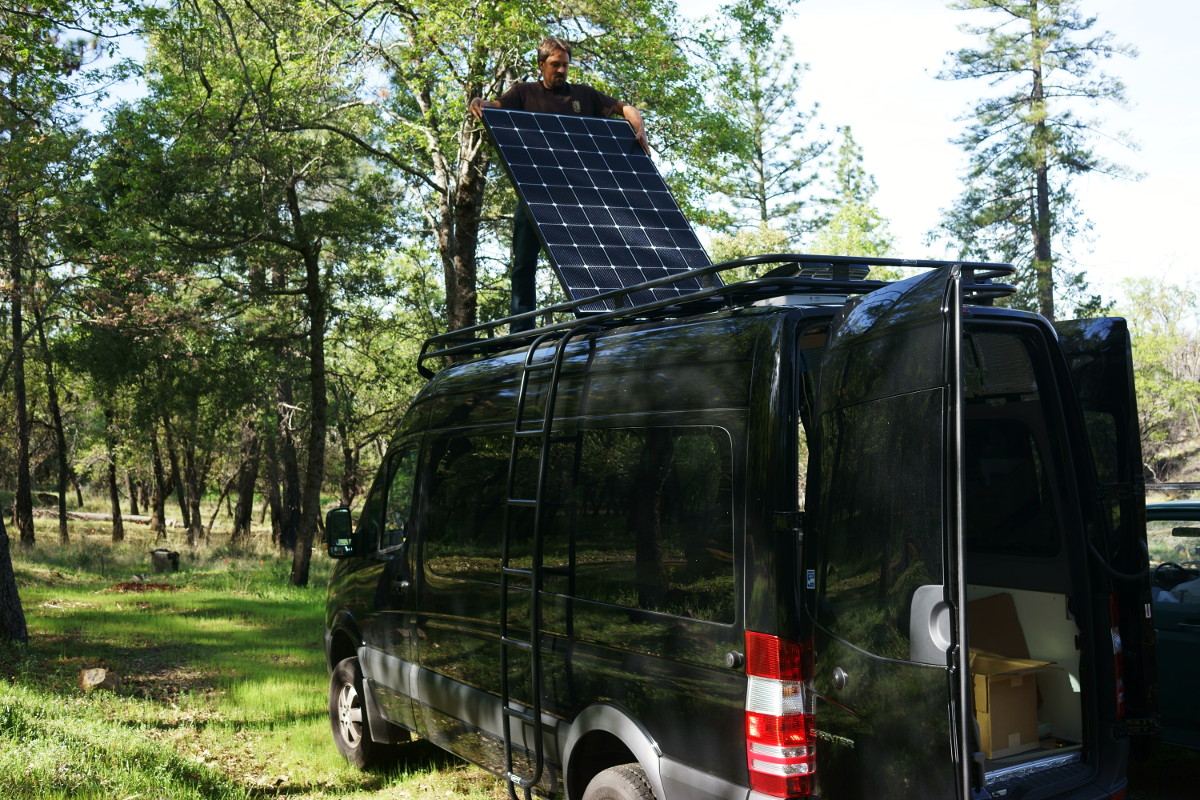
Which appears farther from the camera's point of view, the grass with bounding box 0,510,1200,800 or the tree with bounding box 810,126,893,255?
the tree with bounding box 810,126,893,255

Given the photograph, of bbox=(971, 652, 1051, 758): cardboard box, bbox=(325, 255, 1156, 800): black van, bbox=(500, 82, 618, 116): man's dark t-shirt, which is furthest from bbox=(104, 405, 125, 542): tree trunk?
bbox=(971, 652, 1051, 758): cardboard box

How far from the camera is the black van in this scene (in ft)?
11.0

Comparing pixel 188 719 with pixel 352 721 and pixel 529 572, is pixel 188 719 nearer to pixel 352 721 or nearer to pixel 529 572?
pixel 352 721

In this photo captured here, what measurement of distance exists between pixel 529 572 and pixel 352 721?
10.4 ft

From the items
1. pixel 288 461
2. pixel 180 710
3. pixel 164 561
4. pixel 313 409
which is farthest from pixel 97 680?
pixel 288 461

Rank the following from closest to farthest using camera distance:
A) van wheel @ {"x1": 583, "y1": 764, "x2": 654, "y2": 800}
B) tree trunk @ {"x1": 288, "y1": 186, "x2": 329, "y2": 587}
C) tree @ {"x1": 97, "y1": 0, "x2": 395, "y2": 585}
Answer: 1. van wheel @ {"x1": 583, "y1": 764, "x2": 654, "y2": 800}
2. tree @ {"x1": 97, "y1": 0, "x2": 395, "y2": 585}
3. tree trunk @ {"x1": 288, "y1": 186, "x2": 329, "y2": 587}

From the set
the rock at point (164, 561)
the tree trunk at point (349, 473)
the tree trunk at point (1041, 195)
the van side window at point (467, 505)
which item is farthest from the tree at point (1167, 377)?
the van side window at point (467, 505)

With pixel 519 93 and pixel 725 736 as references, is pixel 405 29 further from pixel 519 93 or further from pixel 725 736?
pixel 725 736

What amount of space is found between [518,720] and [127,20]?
10428 millimetres

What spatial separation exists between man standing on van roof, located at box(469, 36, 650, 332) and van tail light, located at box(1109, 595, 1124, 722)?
16.7ft

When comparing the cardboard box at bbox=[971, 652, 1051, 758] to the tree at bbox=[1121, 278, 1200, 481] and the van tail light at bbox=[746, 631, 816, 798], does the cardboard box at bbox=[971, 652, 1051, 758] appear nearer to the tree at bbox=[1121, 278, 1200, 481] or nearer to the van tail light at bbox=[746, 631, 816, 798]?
the van tail light at bbox=[746, 631, 816, 798]

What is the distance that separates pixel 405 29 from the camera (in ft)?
48.2

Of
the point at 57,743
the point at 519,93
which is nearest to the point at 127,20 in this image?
the point at 519,93

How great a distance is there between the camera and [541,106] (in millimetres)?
9008
